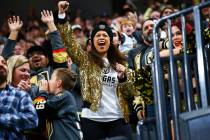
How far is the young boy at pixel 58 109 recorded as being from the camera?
796cm

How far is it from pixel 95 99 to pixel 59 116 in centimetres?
52

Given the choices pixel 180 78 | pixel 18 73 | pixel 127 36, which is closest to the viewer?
pixel 180 78

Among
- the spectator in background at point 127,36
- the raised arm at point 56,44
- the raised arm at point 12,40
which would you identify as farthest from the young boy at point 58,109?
the spectator in background at point 127,36

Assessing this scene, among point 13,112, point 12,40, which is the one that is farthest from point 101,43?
point 13,112

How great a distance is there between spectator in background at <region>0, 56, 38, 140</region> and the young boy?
3.65 feet

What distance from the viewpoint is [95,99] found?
8.31 m

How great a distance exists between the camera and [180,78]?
6.24 metres

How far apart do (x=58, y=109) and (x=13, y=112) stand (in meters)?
1.32

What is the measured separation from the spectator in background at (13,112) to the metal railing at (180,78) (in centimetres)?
129

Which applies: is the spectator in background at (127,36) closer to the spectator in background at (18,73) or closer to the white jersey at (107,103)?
the white jersey at (107,103)

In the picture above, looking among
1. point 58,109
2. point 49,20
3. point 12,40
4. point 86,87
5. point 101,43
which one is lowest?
point 58,109

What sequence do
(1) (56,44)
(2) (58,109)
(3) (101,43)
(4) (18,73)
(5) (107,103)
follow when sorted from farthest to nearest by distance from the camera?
(1) (56,44) → (3) (101,43) → (5) (107,103) → (2) (58,109) → (4) (18,73)

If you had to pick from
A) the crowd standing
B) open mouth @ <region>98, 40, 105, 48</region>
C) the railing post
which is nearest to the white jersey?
the crowd standing

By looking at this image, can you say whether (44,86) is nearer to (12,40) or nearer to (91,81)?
(91,81)
